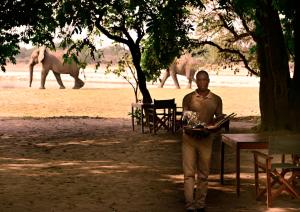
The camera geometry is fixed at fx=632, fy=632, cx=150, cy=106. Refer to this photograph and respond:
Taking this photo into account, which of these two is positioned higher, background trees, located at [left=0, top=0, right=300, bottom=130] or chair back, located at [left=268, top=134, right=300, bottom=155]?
background trees, located at [left=0, top=0, right=300, bottom=130]

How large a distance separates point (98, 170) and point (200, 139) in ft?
14.5

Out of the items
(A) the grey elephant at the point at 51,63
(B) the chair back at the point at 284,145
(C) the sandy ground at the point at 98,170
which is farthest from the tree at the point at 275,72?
(A) the grey elephant at the point at 51,63

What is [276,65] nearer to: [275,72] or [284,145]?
[275,72]

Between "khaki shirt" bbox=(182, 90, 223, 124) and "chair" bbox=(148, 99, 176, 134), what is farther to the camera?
"chair" bbox=(148, 99, 176, 134)

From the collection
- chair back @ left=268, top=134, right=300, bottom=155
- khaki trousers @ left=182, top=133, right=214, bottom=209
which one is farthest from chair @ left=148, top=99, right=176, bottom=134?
khaki trousers @ left=182, top=133, right=214, bottom=209

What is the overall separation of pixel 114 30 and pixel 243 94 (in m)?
18.6

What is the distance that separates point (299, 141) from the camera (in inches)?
314

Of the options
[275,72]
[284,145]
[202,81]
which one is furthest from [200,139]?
[275,72]

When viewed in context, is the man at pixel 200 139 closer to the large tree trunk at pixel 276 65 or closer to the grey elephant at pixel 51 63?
the large tree trunk at pixel 276 65

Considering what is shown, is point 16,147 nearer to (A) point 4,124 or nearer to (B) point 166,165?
(B) point 166,165

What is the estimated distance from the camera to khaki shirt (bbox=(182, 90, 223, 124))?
7.56m

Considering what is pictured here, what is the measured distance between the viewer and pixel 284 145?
26.2 ft

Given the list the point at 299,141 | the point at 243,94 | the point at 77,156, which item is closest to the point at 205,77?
the point at 299,141

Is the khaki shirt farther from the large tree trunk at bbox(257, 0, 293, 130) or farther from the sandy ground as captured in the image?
the large tree trunk at bbox(257, 0, 293, 130)
